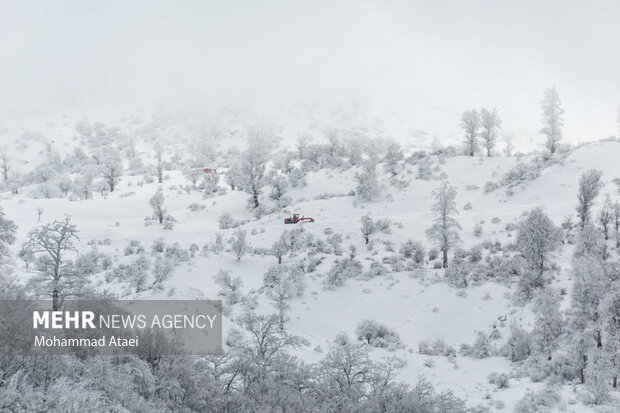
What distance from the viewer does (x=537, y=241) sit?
29359 millimetres

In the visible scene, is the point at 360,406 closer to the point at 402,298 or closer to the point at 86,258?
the point at 402,298

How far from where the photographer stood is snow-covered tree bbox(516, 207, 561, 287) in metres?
29.3

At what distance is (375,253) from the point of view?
38.6m

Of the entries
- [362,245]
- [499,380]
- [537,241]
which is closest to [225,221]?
[362,245]

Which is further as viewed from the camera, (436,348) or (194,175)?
(194,175)

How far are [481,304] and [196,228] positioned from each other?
102 ft

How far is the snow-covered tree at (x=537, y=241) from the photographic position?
1152 inches

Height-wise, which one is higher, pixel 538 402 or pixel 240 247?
pixel 240 247

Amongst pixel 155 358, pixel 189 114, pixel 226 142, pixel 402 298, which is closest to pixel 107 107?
pixel 189 114

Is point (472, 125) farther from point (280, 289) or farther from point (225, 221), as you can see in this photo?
point (280, 289)

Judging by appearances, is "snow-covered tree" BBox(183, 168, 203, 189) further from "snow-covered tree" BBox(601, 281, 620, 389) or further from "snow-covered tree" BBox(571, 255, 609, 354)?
"snow-covered tree" BBox(601, 281, 620, 389)

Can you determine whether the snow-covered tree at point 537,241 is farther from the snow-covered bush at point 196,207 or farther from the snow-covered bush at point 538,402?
the snow-covered bush at point 196,207

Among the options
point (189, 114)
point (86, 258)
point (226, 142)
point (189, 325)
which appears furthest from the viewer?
point (189, 114)

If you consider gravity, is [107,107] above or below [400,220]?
above
